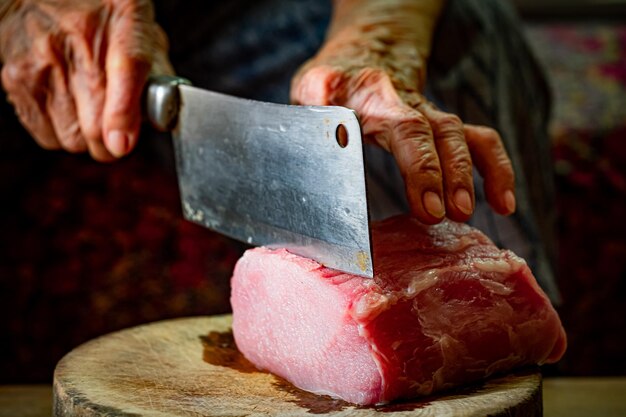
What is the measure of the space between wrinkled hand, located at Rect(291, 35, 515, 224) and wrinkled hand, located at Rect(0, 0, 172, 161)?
32 centimetres

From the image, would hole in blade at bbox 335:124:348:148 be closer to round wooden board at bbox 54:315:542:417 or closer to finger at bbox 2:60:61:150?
round wooden board at bbox 54:315:542:417

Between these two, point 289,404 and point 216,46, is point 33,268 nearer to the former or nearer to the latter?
point 216,46

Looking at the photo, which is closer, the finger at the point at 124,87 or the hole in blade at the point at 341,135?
the hole in blade at the point at 341,135

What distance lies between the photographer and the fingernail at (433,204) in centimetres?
125

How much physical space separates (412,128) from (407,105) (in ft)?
0.37

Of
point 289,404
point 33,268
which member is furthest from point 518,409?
point 33,268

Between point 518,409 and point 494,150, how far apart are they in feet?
1.52

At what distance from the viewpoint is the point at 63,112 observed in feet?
5.98

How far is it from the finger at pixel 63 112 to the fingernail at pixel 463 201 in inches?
34.6

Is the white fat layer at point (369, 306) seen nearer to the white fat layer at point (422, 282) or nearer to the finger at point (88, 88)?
the white fat layer at point (422, 282)

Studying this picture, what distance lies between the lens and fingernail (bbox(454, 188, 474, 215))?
128cm

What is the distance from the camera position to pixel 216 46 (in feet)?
7.82

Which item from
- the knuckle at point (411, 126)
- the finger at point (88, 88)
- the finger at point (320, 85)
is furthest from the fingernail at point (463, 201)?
the finger at point (88, 88)

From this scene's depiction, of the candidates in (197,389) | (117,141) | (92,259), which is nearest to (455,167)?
(197,389)
